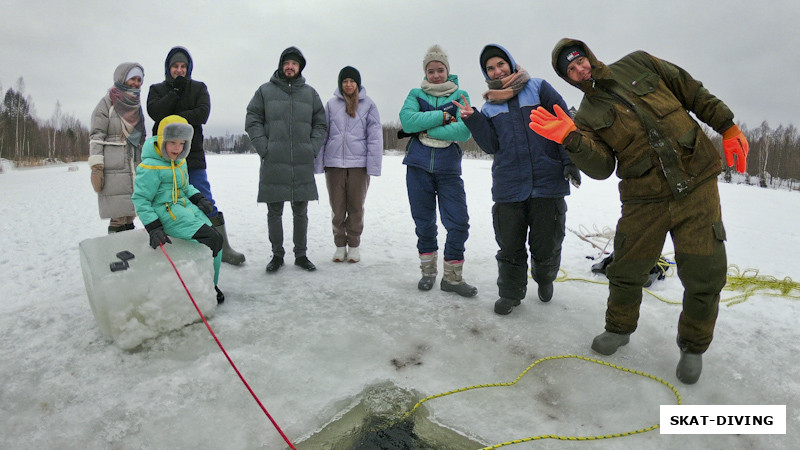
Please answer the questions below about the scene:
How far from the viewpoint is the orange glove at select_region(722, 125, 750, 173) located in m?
2.59

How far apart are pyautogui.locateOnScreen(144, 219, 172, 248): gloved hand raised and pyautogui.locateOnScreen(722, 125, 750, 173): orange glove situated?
12.1 feet

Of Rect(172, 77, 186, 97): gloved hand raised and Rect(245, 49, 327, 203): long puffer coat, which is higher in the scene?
Rect(172, 77, 186, 97): gloved hand raised

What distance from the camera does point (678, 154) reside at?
8.17 feet

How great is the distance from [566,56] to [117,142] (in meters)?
4.08

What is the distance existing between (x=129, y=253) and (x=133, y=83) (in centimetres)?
210

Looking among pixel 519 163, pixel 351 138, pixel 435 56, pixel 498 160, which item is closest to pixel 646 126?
pixel 519 163

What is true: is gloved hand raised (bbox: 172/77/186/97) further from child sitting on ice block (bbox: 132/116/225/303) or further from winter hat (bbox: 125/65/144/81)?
child sitting on ice block (bbox: 132/116/225/303)

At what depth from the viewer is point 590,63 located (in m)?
2.69

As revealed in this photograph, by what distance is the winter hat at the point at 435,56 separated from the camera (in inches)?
152

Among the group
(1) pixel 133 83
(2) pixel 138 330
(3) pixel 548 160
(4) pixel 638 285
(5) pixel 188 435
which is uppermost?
(1) pixel 133 83

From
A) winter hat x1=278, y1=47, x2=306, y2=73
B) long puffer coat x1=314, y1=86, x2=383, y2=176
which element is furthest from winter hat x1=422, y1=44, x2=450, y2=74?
winter hat x1=278, y1=47, x2=306, y2=73

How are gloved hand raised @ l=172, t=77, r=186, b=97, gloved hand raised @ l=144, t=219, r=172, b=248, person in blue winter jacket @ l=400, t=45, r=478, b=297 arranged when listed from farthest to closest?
gloved hand raised @ l=172, t=77, r=186, b=97
person in blue winter jacket @ l=400, t=45, r=478, b=297
gloved hand raised @ l=144, t=219, r=172, b=248

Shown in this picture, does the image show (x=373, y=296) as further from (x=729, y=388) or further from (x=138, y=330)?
(x=729, y=388)

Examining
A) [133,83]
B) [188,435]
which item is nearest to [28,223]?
[133,83]
